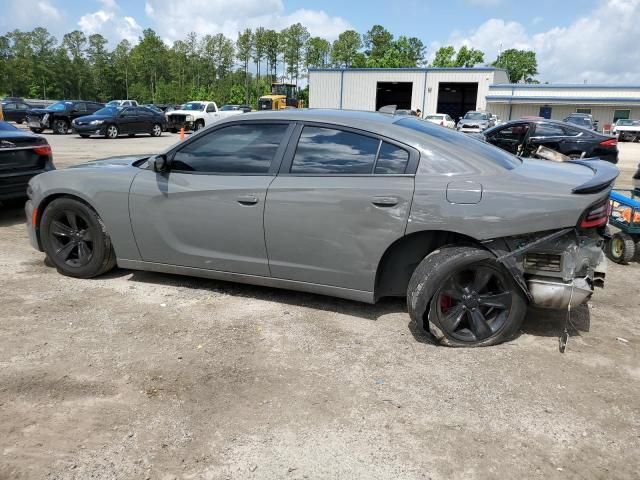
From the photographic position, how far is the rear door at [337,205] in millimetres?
3715

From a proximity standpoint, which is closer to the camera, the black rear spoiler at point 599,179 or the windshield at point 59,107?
the black rear spoiler at point 599,179

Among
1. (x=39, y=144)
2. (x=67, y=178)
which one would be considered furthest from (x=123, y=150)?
(x=67, y=178)

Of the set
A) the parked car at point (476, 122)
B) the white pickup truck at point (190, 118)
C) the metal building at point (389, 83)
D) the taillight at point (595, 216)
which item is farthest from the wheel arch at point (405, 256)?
the metal building at point (389, 83)

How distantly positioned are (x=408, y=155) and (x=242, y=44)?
105 m

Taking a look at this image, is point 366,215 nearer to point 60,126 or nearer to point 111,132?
point 111,132

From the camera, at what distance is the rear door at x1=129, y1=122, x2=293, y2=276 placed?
4.10 metres

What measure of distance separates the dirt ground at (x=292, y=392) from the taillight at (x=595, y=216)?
0.93 meters

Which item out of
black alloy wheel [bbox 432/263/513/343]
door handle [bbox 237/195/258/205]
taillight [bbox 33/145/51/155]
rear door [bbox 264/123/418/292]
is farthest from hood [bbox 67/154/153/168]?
black alloy wheel [bbox 432/263/513/343]

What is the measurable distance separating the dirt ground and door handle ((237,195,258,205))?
2.94ft

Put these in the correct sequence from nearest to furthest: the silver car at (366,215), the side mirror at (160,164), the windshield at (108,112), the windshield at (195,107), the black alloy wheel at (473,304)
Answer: the silver car at (366,215), the black alloy wheel at (473,304), the side mirror at (160,164), the windshield at (108,112), the windshield at (195,107)

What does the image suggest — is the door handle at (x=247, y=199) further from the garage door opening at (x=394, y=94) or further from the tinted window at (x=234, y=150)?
the garage door opening at (x=394, y=94)

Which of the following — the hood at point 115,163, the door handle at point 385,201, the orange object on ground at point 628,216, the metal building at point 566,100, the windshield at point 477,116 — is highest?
the metal building at point 566,100

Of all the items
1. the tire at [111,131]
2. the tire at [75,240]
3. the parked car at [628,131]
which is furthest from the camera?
the parked car at [628,131]

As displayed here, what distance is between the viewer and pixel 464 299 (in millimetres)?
3686
